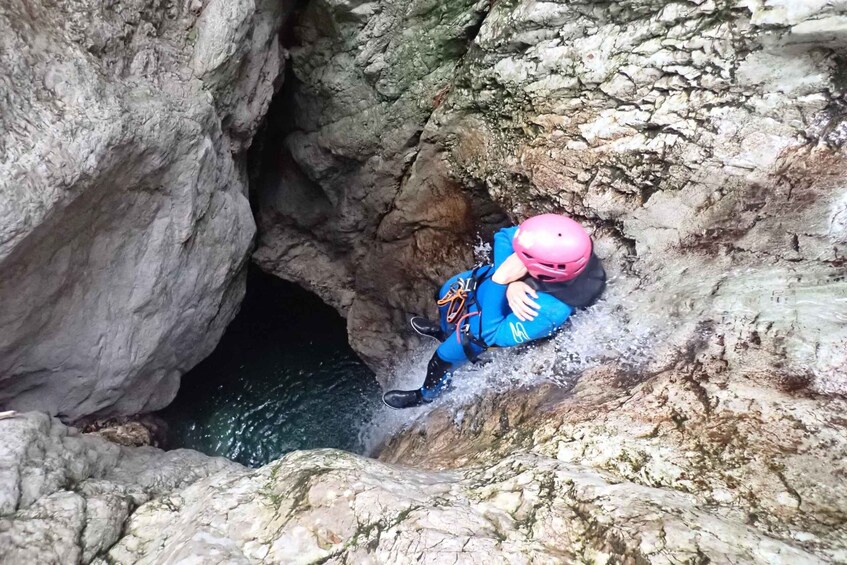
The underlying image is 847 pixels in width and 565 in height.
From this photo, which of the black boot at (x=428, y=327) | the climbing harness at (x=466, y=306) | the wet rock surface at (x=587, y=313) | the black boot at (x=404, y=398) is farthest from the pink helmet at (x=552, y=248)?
the black boot at (x=404, y=398)

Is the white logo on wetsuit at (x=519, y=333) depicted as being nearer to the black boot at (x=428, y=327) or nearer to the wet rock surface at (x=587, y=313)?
the wet rock surface at (x=587, y=313)

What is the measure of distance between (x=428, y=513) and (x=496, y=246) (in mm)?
1877

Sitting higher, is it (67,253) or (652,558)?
(67,253)

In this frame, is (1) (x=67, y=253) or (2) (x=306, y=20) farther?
(2) (x=306, y=20)

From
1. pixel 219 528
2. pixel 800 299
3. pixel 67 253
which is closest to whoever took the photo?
pixel 219 528

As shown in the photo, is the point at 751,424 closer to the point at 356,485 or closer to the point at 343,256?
the point at 356,485

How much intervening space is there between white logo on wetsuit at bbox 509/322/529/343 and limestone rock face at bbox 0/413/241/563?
1861 mm

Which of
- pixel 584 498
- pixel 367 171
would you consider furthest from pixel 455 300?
pixel 584 498

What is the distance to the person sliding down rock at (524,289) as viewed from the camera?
2.79m

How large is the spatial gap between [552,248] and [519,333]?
55 centimetres

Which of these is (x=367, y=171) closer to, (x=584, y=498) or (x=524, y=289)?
(x=524, y=289)

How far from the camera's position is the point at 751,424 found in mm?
1930

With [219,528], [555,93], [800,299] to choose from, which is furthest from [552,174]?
[219,528]

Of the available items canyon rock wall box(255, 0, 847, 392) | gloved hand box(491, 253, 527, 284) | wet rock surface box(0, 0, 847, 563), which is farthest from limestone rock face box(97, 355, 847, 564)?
gloved hand box(491, 253, 527, 284)
